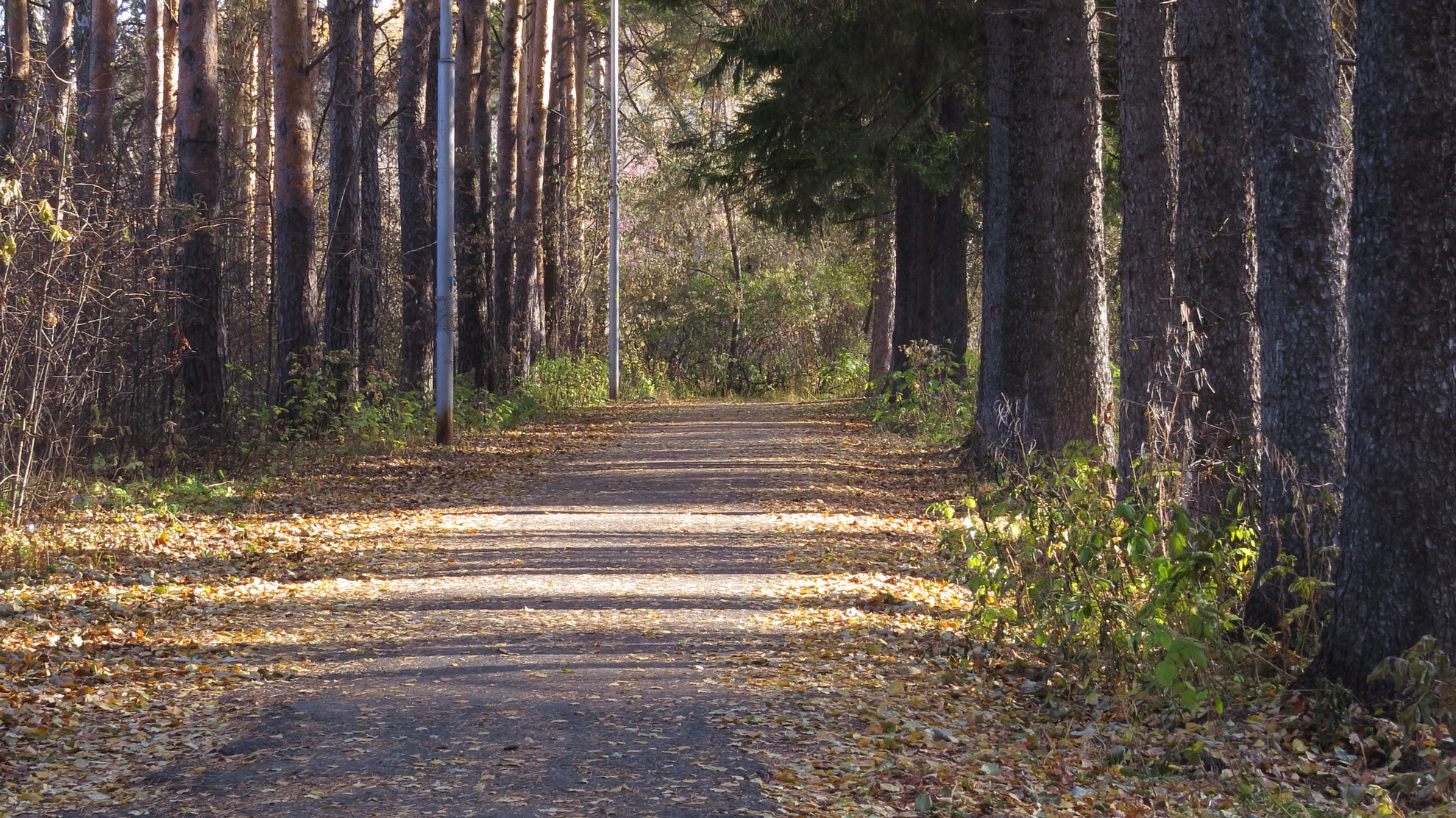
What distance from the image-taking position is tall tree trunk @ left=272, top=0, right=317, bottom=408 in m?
16.6

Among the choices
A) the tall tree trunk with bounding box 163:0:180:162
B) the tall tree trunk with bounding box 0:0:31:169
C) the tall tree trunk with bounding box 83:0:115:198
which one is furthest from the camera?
the tall tree trunk with bounding box 163:0:180:162

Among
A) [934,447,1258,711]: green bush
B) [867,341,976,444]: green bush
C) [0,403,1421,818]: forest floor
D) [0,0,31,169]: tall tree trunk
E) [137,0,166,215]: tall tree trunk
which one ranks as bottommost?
[0,403,1421,818]: forest floor

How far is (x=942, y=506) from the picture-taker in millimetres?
8922

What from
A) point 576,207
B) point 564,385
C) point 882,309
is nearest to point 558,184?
point 576,207

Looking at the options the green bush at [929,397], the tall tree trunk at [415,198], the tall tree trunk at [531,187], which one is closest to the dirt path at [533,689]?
the green bush at [929,397]

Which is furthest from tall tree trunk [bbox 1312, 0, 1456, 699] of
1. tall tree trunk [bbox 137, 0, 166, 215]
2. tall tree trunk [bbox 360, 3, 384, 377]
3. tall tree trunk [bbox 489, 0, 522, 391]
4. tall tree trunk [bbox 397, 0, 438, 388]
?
tall tree trunk [bbox 489, 0, 522, 391]

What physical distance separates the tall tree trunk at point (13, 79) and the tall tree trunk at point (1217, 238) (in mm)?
8511

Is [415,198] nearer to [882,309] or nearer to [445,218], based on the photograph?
[445,218]

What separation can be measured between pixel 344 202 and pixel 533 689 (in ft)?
43.7

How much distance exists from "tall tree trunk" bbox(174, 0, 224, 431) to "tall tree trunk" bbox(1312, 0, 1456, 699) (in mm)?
11480

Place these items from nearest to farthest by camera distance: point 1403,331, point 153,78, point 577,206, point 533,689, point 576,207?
1. point 1403,331
2. point 533,689
3. point 153,78
4. point 576,207
5. point 577,206

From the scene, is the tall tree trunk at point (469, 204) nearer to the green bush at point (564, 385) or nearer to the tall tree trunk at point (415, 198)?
the tall tree trunk at point (415, 198)

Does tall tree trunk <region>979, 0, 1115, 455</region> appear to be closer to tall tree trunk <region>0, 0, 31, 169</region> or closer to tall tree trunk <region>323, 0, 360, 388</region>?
tall tree trunk <region>0, 0, 31, 169</region>

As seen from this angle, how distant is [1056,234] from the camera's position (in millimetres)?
13391
